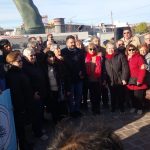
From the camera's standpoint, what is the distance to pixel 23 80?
5.21 m

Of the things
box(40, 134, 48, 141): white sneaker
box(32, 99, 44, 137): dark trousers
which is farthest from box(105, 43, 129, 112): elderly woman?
box(40, 134, 48, 141): white sneaker

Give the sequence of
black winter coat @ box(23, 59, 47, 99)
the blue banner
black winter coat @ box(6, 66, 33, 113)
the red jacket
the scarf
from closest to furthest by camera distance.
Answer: the blue banner → black winter coat @ box(6, 66, 33, 113) → black winter coat @ box(23, 59, 47, 99) → the red jacket → the scarf

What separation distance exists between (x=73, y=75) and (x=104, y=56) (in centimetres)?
87

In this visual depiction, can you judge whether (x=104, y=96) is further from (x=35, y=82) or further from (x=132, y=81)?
(x=35, y=82)

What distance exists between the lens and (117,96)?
7562 millimetres

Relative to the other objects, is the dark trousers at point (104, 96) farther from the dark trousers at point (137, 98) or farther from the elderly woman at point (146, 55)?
the elderly woman at point (146, 55)

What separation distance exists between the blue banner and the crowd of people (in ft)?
2.93

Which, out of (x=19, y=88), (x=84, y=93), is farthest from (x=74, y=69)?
(x=19, y=88)

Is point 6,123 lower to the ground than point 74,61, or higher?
lower

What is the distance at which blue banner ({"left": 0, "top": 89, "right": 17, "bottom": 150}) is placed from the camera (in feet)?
14.9

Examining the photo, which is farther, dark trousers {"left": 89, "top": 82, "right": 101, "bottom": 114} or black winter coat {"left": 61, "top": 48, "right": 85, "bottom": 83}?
dark trousers {"left": 89, "top": 82, "right": 101, "bottom": 114}

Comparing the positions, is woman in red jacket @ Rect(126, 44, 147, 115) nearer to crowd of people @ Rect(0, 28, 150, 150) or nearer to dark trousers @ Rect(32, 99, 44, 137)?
crowd of people @ Rect(0, 28, 150, 150)

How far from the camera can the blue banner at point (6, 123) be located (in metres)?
4.53

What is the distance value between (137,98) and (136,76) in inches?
19.7
